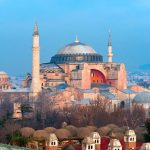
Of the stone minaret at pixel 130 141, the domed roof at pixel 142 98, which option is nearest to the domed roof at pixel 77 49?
the domed roof at pixel 142 98

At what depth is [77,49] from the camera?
254 ft

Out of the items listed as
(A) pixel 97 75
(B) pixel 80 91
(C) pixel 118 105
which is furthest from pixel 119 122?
(A) pixel 97 75

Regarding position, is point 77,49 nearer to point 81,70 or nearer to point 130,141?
point 81,70

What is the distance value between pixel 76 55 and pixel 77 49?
109 centimetres

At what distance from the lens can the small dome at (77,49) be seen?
77.1 meters

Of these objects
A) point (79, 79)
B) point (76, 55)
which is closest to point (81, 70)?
point (79, 79)

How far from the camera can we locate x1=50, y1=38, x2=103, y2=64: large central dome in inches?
3004

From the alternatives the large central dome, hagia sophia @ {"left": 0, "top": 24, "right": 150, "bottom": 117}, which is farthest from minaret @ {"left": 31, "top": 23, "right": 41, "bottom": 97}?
the large central dome

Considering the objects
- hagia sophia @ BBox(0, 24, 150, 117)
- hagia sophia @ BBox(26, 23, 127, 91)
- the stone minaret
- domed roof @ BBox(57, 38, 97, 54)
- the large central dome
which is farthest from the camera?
domed roof @ BBox(57, 38, 97, 54)

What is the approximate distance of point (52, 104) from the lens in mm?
64688

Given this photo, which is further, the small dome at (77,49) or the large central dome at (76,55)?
the small dome at (77,49)

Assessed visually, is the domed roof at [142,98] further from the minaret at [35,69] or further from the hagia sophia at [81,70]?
the minaret at [35,69]

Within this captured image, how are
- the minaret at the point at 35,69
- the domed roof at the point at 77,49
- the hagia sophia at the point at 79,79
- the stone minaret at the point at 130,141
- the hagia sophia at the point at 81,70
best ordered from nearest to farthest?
1. the stone minaret at the point at 130,141
2. the hagia sophia at the point at 79,79
3. the minaret at the point at 35,69
4. the hagia sophia at the point at 81,70
5. the domed roof at the point at 77,49

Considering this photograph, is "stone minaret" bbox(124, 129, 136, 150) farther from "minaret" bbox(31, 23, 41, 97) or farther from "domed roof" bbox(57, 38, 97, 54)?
"domed roof" bbox(57, 38, 97, 54)
